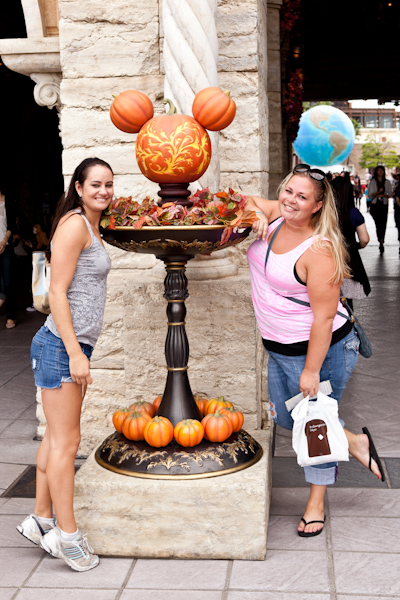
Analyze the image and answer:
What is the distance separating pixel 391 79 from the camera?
1836cm

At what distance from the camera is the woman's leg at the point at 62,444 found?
119 inches

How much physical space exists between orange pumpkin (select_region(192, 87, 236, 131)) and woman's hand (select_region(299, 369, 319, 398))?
1.17m

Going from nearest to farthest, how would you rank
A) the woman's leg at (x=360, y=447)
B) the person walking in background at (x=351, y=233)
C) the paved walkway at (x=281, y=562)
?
1. the paved walkway at (x=281, y=562)
2. the woman's leg at (x=360, y=447)
3. the person walking in background at (x=351, y=233)

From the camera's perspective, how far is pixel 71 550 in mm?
3070

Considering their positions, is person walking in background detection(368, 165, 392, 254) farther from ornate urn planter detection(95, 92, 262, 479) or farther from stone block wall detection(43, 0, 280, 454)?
ornate urn planter detection(95, 92, 262, 479)

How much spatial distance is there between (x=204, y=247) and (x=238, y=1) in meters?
1.77

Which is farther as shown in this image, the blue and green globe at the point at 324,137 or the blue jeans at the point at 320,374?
the blue and green globe at the point at 324,137

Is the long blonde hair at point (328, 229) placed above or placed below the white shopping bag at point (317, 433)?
above

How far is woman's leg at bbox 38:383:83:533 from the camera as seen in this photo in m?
3.03

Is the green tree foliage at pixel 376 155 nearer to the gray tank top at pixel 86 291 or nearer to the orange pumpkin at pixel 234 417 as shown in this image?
the orange pumpkin at pixel 234 417

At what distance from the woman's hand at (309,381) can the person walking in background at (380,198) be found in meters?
12.1

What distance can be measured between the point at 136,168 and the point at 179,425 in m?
1.88

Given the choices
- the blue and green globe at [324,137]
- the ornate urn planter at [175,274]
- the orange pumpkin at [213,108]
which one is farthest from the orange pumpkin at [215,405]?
the blue and green globe at [324,137]

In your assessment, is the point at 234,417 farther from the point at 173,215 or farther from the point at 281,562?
the point at 173,215
